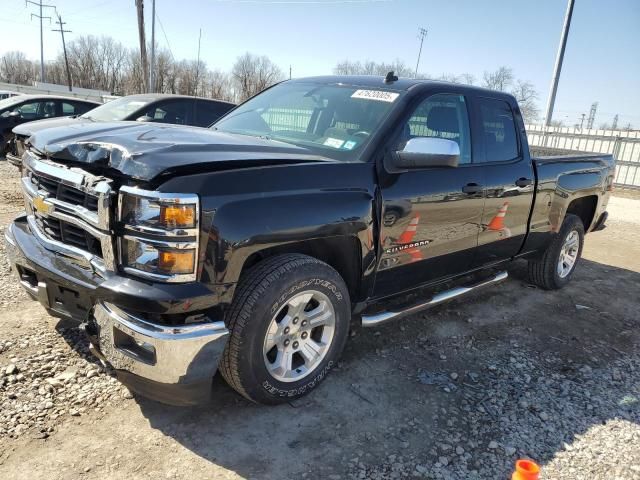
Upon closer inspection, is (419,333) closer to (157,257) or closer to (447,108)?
(447,108)

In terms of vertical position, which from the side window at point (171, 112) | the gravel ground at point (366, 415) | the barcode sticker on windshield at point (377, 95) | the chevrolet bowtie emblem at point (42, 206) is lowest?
the gravel ground at point (366, 415)

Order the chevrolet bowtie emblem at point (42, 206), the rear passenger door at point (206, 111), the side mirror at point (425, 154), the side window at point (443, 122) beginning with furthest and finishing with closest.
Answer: the rear passenger door at point (206, 111)
the side window at point (443, 122)
the side mirror at point (425, 154)
the chevrolet bowtie emblem at point (42, 206)

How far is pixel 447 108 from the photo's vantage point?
373cm

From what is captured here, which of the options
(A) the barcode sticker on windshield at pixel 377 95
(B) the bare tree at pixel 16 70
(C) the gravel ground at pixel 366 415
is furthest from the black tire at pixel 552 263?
(B) the bare tree at pixel 16 70

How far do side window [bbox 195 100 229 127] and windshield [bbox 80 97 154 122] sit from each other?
858 mm

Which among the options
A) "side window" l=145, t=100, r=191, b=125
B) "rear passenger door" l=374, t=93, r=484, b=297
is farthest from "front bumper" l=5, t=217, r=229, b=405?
"side window" l=145, t=100, r=191, b=125

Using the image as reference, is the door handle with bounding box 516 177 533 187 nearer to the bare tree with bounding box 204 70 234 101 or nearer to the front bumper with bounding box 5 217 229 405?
the front bumper with bounding box 5 217 229 405

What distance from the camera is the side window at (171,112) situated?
8.37 metres

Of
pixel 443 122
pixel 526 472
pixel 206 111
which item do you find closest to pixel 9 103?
pixel 206 111

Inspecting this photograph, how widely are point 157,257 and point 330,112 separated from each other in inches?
70.8

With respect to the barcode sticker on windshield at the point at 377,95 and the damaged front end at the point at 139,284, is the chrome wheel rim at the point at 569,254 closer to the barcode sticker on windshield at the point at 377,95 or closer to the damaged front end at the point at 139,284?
the barcode sticker on windshield at the point at 377,95

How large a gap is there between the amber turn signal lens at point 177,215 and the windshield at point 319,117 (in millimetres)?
1144

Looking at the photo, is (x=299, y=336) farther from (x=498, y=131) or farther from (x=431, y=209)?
Answer: (x=498, y=131)

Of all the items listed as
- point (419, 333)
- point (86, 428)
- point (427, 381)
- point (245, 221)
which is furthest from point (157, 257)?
point (419, 333)
